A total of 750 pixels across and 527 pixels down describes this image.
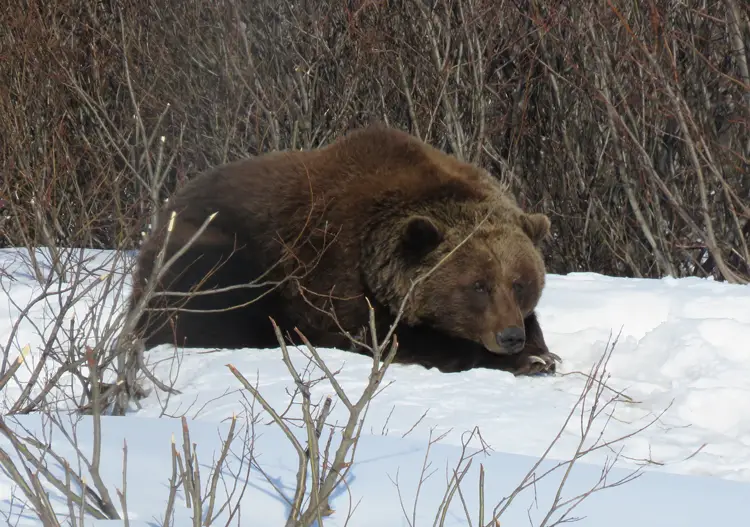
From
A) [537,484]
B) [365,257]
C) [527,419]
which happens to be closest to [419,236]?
[365,257]

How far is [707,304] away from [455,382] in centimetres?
219

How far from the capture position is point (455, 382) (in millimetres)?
5008

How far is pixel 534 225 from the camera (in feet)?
18.6

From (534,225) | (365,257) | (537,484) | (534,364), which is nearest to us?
(537,484)

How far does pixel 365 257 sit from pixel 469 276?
0.62 metres

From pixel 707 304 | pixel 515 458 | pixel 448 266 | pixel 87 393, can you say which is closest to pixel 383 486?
pixel 515 458

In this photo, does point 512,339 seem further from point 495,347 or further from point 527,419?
point 527,419

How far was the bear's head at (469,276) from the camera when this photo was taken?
532cm

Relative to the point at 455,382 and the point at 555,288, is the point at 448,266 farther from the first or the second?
the point at 555,288

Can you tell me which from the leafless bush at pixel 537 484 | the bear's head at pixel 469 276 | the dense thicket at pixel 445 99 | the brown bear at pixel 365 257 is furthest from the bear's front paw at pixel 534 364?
the dense thicket at pixel 445 99

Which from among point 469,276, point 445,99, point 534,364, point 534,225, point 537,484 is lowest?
point 534,364

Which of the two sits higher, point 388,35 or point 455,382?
point 388,35

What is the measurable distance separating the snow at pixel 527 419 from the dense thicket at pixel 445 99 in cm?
207

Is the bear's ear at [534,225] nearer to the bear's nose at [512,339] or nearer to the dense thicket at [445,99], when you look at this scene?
the bear's nose at [512,339]
